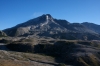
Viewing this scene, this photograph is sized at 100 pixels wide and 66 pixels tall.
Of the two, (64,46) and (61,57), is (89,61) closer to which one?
(61,57)

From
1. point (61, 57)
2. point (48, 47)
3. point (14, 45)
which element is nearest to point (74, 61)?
point (61, 57)

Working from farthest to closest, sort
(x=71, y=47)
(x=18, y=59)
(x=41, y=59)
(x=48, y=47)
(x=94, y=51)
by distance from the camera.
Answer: (x=48, y=47), (x=71, y=47), (x=94, y=51), (x=41, y=59), (x=18, y=59)

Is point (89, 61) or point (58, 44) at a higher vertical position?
point (58, 44)

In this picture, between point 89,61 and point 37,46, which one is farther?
point 37,46

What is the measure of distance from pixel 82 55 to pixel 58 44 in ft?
98.2

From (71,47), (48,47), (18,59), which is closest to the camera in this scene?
(18,59)

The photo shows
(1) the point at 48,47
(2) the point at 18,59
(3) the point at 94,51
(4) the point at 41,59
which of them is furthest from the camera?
(1) the point at 48,47

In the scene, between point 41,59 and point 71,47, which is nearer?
point 41,59

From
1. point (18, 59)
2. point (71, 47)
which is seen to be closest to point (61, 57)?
point (71, 47)

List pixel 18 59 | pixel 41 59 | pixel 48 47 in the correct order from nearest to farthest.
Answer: pixel 18 59
pixel 41 59
pixel 48 47

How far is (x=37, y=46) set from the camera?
117500mm

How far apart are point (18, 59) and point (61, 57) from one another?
25490 millimetres

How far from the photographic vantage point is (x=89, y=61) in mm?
85000

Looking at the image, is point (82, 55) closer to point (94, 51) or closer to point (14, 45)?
point (94, 51)
